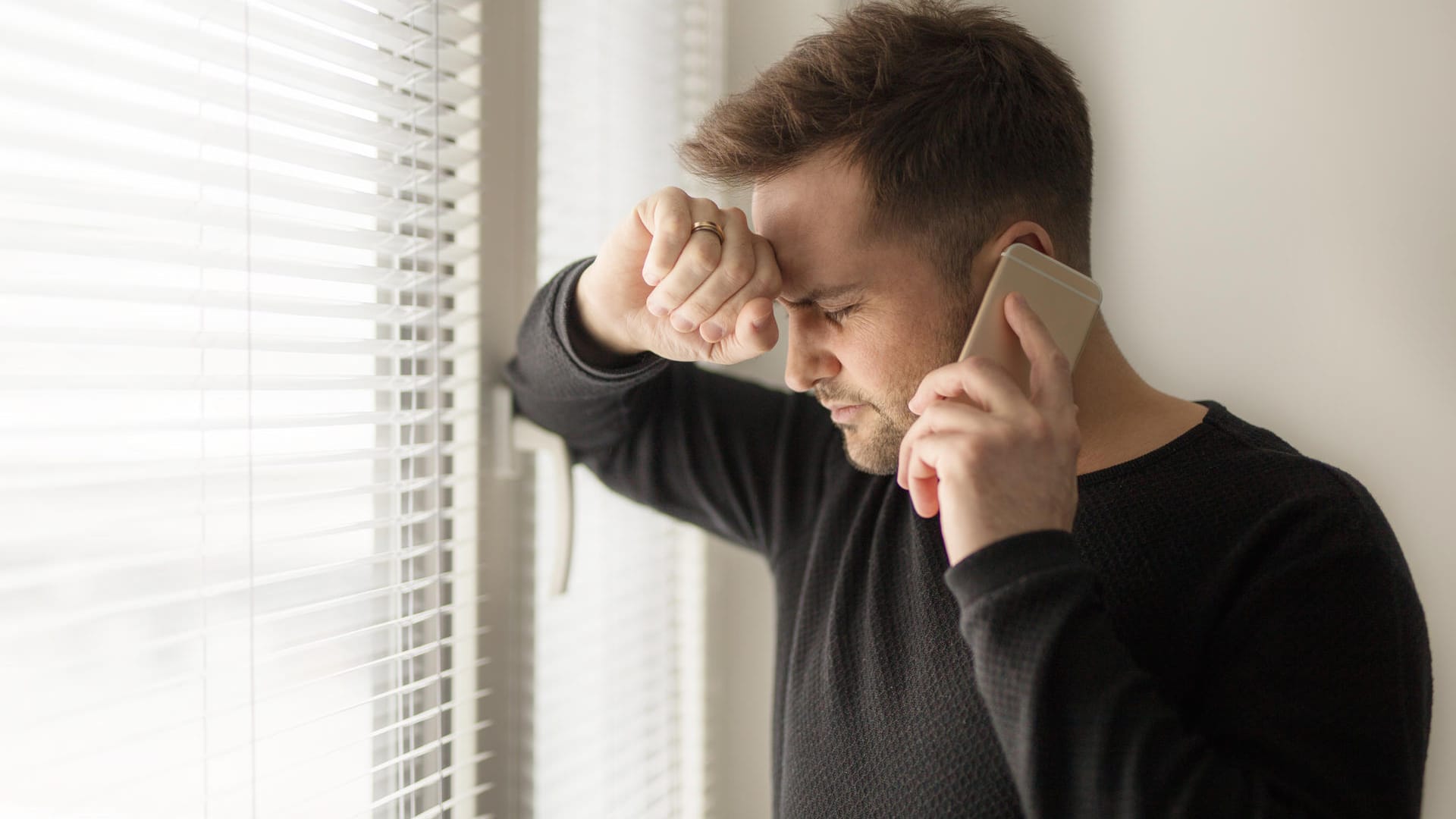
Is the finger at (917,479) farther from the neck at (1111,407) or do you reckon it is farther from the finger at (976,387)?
the neck at (1111,407)

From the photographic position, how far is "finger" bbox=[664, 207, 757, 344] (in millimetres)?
850

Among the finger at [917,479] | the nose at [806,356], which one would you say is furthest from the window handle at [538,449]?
the finger at [917,479]

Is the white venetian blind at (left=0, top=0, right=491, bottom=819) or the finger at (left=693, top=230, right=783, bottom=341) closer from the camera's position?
the white venetian blind at (left=0, top=0, right=491, bottom=819)

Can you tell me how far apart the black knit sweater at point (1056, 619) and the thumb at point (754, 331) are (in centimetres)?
17

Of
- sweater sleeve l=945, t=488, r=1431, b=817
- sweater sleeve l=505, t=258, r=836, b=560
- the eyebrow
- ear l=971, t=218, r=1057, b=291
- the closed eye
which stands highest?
ear l=971, t=218, r=1057, b=291

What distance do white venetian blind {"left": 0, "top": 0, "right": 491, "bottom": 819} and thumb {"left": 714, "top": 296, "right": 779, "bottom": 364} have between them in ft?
1.13

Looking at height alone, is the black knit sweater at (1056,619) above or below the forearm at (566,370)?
below

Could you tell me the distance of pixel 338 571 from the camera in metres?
0.95

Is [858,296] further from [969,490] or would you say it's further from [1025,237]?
[969,490]

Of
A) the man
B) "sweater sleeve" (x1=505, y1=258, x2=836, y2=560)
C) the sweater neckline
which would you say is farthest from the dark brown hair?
"sweater sleeve" (x1=505, y1=258, x2=836, y2=560)

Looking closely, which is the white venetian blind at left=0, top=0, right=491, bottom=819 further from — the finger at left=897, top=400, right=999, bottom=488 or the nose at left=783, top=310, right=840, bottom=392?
the finger at left=897, top=400, right=999, bottom=488

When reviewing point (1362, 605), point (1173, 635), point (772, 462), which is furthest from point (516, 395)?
point (1362, 605)

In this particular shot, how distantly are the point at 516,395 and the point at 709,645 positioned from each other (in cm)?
67

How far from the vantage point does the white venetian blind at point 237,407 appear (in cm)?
66
